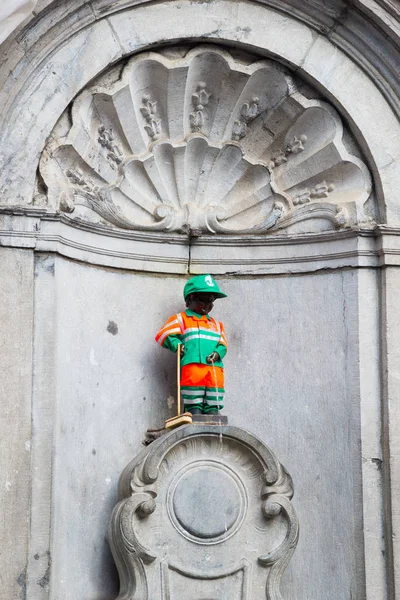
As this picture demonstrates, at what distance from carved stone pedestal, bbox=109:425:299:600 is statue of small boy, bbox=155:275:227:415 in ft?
1.00

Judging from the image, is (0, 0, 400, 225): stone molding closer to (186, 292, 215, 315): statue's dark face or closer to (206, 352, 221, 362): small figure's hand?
(186, 292, 215, 315): statue's dark face

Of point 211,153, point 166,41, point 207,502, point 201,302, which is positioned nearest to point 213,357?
point 201,302

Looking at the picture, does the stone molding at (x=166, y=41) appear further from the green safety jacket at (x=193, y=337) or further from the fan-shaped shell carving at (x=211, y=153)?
the green safety jacket at (x=193, y=337)

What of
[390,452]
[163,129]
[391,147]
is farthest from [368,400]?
[163,129]

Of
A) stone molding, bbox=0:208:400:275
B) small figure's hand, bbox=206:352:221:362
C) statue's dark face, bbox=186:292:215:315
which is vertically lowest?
small figure's hand, bbox=206:352:221:362

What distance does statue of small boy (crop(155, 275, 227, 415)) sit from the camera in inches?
280

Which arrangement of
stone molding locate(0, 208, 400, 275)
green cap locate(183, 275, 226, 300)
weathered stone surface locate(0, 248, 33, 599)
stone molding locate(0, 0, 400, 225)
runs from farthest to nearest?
green cap locate(183, 275, 226, 300), stone molding locate(0, 208, 400, 275), stone molding locate(0, 0, 400, 225), weathered stone surface locate(0, 248, 33, 599)

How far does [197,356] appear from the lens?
712 cm

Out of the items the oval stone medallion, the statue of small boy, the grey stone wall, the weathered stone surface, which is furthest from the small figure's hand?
the weathered stone surface

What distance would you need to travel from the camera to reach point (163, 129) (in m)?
7.61

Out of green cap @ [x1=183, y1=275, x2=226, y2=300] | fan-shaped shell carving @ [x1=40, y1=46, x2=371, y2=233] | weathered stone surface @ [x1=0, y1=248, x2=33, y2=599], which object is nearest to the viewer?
weathered stone surface @ [x1=0, y1=248, x2=33, y2=599]

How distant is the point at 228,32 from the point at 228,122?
573 mm

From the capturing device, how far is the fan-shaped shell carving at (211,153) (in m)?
7.38

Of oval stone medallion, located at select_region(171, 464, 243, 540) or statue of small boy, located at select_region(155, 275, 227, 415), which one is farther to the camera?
statue of small boy, located at select_region(155, 275, 227, 415)
